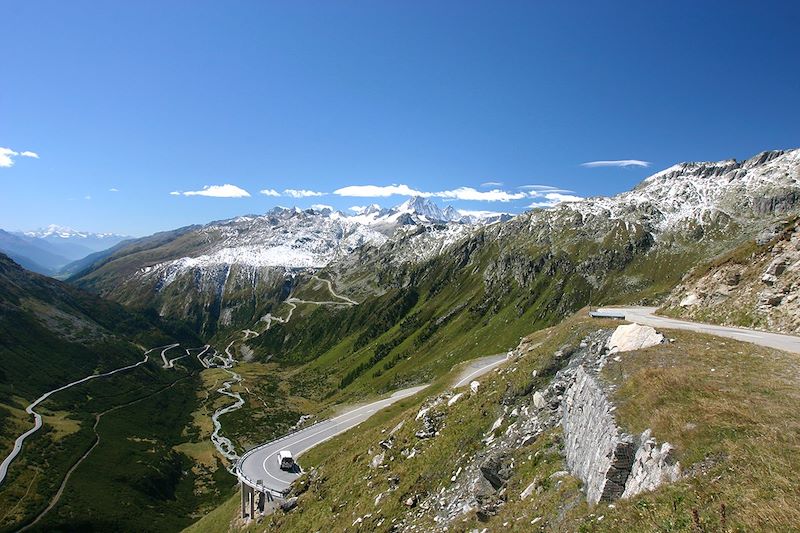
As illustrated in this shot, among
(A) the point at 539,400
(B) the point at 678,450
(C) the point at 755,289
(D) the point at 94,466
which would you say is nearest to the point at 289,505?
(A) the point at 539,400

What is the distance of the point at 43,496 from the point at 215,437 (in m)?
63.6

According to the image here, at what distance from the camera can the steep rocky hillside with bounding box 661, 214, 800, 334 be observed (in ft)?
132

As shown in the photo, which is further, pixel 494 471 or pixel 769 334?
pixel 769 334

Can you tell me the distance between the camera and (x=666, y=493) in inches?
578

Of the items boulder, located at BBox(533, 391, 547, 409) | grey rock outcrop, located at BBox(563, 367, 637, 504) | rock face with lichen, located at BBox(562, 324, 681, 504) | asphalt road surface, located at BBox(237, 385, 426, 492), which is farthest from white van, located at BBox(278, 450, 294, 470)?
grey rock outcrop, located at BBox(563, 367, 637, 504)

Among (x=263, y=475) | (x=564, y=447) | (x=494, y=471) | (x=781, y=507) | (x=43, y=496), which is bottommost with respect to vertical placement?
(x=43, y=496)

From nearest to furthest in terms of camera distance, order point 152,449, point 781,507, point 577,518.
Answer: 1. point 781,507
2. point 577,518
3. point 152,449

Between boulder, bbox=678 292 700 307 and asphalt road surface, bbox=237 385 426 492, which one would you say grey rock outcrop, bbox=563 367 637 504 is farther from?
asphalt road surface, bbox=237 385 426 492

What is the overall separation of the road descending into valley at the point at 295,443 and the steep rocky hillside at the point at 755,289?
30.4 metres

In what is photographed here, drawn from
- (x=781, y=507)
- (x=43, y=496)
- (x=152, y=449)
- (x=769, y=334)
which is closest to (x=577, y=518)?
(x=781, y=507)

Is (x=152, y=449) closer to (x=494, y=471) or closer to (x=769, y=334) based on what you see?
(x=494, y=471)

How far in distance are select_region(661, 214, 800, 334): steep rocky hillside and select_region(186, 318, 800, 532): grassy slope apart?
15.6 meters

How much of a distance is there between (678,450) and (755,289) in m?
39.4

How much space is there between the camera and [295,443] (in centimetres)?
7606
